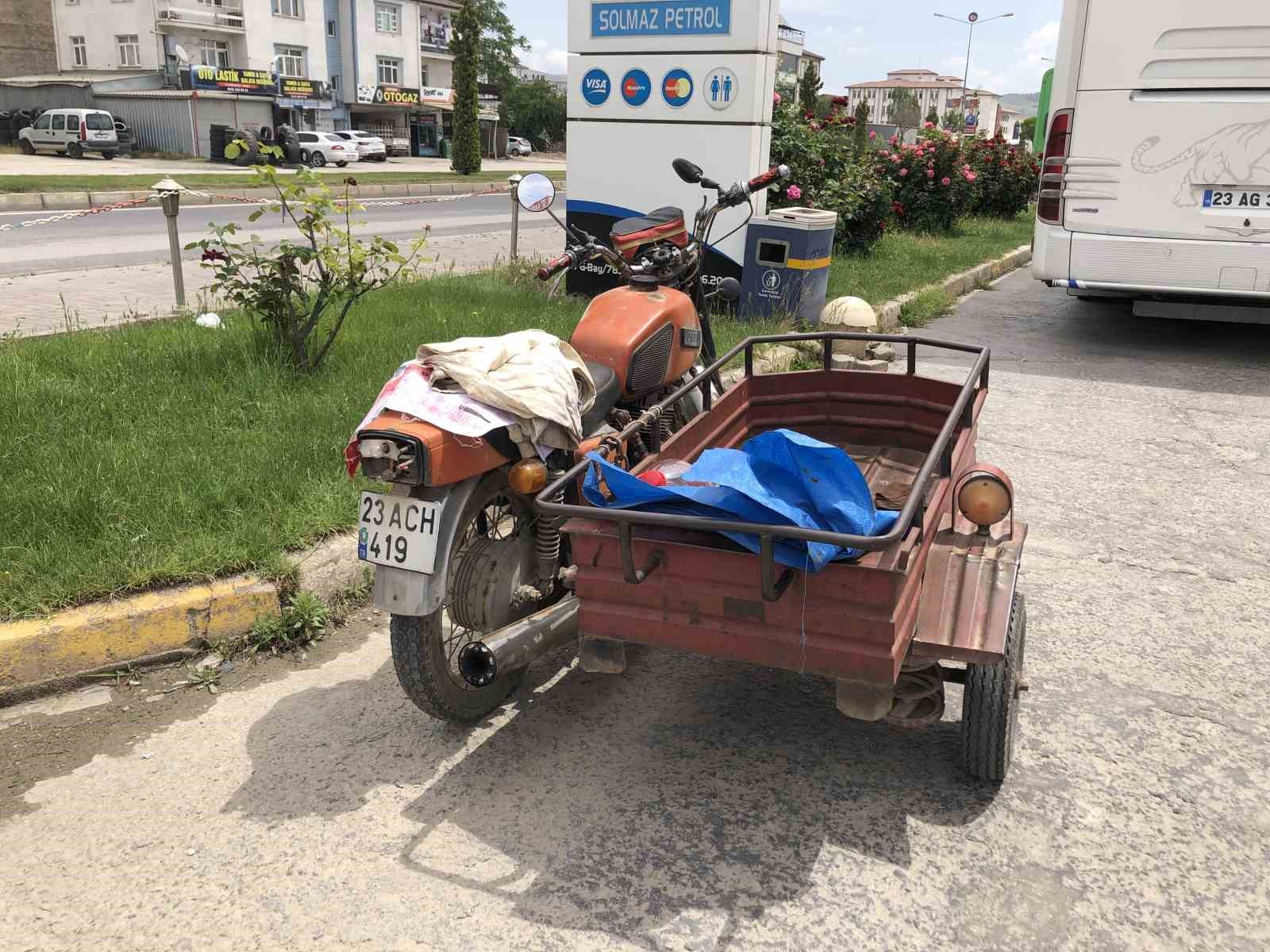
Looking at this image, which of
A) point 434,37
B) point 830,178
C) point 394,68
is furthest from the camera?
point 434,37

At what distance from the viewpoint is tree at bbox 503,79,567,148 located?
71.7m

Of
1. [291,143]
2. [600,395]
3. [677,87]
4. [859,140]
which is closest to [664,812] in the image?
[600,395]

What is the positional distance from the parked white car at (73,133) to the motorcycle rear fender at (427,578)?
4035 centimetres

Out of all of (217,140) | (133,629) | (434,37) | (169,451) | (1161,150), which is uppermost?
(434,37)

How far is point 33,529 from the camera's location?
3924 millimetres

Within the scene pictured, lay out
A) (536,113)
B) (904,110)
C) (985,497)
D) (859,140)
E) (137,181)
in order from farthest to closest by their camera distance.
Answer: (904,110), (536,113), (137,181), (859,140), (985,497)

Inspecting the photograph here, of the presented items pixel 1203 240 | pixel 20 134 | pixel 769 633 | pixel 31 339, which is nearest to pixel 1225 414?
pixel 1203 240

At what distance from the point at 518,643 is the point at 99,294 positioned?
841 cm

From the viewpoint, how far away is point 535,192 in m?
4.41

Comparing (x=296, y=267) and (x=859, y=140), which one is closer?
(x=296, y=267)

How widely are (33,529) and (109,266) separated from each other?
30.3ft

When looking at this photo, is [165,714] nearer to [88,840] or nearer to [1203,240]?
[88,840]

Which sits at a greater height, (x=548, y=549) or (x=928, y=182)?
(x=928, y=182)

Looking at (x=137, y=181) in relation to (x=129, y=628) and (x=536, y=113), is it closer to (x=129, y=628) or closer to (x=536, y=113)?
(x=129, y=628)
